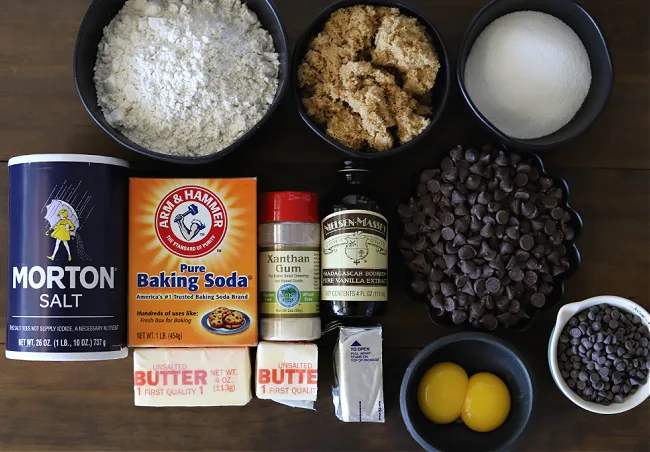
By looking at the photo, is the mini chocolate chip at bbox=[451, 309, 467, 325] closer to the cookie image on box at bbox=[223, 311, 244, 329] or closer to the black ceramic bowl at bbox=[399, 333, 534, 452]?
the black ceramic bowl at bbox=[399, 333, 534, 452]

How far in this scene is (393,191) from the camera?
103 cm

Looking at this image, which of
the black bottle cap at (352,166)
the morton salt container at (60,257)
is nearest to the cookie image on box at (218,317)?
the morton salt container at (60,257)

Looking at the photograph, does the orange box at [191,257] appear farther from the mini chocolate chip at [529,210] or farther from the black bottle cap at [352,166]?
the mini chocolate chip at [529,210]

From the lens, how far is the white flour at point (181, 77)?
0.89 metres

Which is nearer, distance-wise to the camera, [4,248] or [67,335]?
[67,335]

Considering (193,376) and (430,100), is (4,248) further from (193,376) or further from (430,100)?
(430,100)

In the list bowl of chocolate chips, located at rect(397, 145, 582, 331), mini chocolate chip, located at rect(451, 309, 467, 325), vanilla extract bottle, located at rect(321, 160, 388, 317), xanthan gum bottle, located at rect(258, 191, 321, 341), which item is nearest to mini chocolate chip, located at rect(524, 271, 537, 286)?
bowl of chocolate chips, located at rect(397, 145, 582, 331)

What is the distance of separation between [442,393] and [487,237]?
25 cm

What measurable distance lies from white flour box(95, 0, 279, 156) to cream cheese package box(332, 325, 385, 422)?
0.35 meters

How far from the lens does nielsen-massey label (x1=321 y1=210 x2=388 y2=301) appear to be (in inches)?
36.2

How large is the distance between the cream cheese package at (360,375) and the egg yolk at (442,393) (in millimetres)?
76

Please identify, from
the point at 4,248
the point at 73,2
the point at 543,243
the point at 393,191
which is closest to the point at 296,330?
the point at 393,191

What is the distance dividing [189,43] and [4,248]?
46 cm

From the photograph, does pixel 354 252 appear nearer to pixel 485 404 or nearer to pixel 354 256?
pixel 354 256
